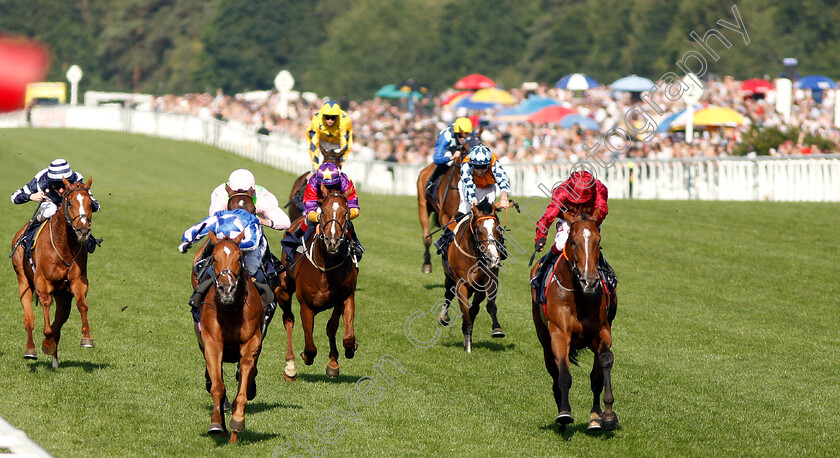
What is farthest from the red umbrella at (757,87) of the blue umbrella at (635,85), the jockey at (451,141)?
the jockey at (451,141)

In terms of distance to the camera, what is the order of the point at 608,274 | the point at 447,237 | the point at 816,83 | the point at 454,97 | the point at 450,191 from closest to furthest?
the point at 608,274 → the point at 447,237 → the point at 450,191 → the point at 816,83 → the point at 454,97

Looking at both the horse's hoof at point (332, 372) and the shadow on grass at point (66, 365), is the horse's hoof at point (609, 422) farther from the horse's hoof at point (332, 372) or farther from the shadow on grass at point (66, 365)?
the shadow on grass at point (66, 365)

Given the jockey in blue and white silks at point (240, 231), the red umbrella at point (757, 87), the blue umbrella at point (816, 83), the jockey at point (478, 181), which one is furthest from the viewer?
the blue umbrella at point (816, 83)

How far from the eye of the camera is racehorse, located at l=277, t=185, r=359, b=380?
398 inches

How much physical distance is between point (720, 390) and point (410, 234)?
1126 cm

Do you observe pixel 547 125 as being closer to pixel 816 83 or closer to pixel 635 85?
pixel 635 85

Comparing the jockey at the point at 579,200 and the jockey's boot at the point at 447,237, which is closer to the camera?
the jockey at the point at 579,200

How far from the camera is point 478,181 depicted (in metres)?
13.1

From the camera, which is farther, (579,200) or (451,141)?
(451,141)

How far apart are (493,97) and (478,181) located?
27.5 meters

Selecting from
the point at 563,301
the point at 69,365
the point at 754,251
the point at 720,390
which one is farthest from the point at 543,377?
the point at 754,251

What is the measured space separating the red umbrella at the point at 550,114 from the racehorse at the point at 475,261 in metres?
22.5

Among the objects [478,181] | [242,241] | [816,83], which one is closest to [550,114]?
[816,83]

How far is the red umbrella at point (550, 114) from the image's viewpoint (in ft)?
116
